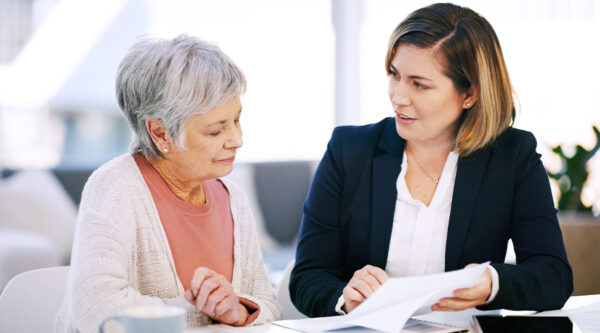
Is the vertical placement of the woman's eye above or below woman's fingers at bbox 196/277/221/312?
above

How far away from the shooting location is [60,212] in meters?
3.74

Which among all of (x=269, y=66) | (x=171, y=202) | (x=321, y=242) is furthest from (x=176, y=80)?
(x=269, y=66)

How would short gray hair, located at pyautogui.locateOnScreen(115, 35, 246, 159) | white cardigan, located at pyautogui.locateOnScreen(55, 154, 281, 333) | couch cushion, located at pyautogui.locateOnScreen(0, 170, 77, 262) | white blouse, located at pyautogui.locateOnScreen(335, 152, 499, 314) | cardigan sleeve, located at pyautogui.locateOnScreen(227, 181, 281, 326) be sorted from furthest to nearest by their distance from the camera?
1. couch cushion, located at pyautogui.locateOnScreen(0, 170, 77, 262)
2. white blouse, located at pyautogui.locateOnScreen(335, 152, 499, 314)
3. cardigan sleeve, located at pyautogui.locateOnScreen(227, 181, 281, 326)
4. short gray hair, located at pyautogui.locateOnScreen(115, 35, 246, 159)
5. white cardigan, located at pyautogui.locateOnScreen(55, 154, 281, 333)

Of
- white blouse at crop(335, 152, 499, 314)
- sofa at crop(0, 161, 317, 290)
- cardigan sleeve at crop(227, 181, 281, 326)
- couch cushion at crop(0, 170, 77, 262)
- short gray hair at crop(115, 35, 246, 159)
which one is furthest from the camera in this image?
couch cushion at crop(0, 170, 77, 262)

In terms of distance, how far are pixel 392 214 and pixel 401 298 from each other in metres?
0.47

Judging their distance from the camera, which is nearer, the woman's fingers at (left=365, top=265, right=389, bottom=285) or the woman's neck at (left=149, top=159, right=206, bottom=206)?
the woman's fingers at (left=365, top=265, right=389, bottom=285)

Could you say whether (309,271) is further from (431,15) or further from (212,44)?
(431,15)

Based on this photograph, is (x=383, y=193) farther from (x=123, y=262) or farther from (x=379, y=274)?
(x=123, y=262)

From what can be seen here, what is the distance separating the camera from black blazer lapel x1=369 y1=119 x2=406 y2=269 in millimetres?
1571

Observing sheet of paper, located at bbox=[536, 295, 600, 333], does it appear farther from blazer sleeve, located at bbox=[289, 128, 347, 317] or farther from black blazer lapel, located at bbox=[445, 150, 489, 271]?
blazer sleeve, located at bbox=[289, 128, 347, 317]

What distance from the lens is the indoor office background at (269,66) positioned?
448 cm

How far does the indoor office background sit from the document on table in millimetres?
3309

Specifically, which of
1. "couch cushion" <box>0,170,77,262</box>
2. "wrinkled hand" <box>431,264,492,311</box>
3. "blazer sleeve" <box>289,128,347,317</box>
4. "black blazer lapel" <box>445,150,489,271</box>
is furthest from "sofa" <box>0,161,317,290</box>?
"wrinkled hand" <box>431,264,492,311</box>

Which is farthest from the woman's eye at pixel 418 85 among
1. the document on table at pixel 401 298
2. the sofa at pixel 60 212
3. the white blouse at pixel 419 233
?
the sofa at pixel 60 212
